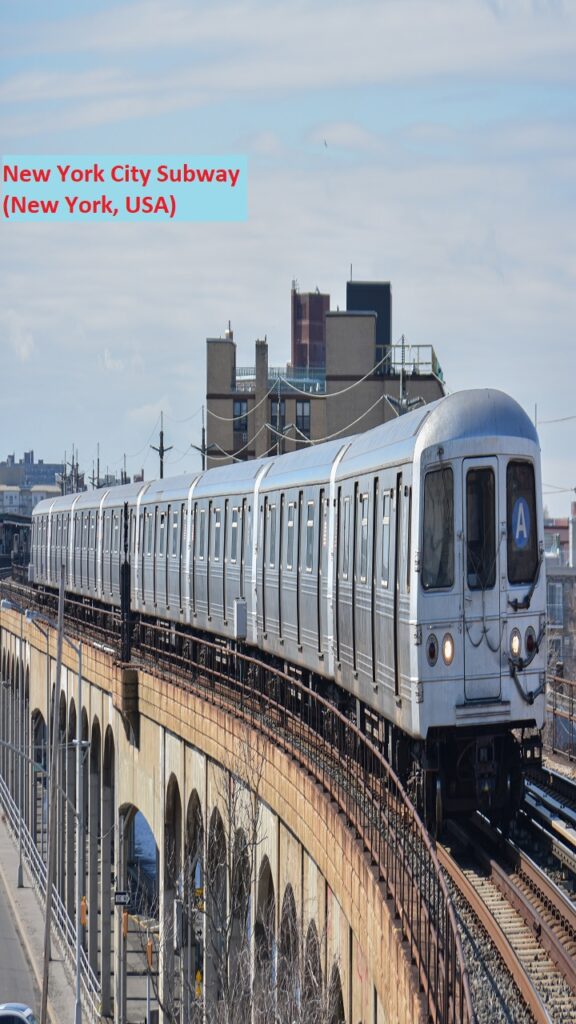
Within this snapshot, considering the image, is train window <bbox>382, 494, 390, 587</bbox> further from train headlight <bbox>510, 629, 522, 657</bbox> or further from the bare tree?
the bare tree

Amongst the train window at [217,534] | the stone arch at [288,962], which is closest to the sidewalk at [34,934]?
the train window at [217,534]

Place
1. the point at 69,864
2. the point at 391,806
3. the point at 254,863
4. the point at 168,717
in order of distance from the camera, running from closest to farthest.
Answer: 1. the point at 391,806
2. the point at 254,863
3. the point at 168,717
4. the point at 69,864

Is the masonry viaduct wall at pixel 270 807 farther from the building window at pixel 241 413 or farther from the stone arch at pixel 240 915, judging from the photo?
the building window at pixel 241 413

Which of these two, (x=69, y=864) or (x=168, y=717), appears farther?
(x=69, y=864)

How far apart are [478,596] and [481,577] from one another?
0.19 meters

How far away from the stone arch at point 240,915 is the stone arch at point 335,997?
3712 mm

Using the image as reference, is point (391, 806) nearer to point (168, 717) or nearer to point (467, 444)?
point (467, 444)

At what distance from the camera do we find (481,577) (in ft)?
51.1

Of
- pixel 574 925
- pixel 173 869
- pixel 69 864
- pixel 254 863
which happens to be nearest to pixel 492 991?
pixel 574 925

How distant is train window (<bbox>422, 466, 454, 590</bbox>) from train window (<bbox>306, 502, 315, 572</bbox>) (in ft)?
22.1

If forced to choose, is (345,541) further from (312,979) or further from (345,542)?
(312,979)

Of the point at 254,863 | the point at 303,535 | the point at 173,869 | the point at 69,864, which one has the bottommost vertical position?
the point at 69,864

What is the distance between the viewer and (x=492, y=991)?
11688 mm

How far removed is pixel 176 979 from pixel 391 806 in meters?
17.7
